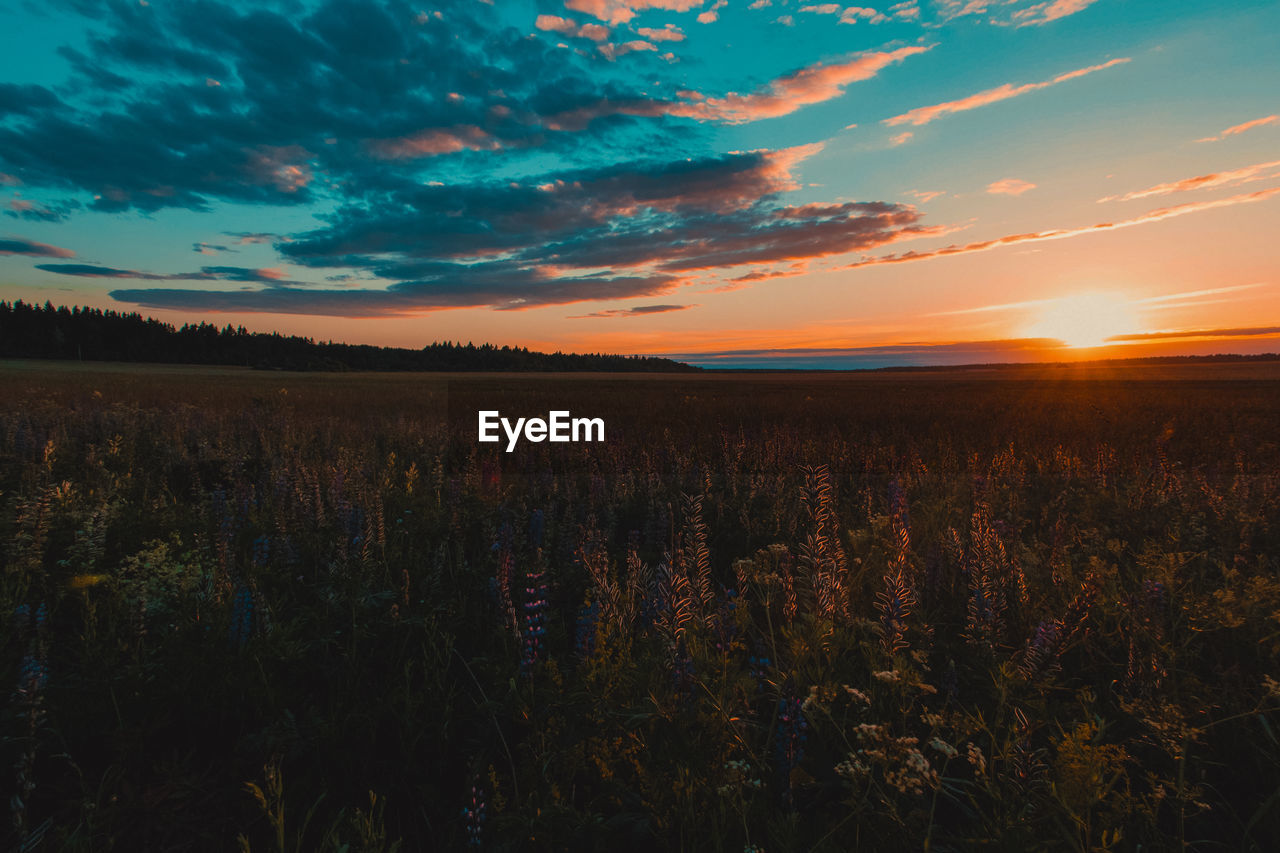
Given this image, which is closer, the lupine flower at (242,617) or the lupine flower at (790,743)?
the lupine flower at (790,743)

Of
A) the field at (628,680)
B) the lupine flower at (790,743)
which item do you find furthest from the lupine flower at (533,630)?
the lupine flower at (790,743)

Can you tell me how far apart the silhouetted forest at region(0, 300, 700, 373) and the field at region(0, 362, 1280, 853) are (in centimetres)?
8893

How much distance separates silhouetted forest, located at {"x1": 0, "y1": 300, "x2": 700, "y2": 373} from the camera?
91.6m

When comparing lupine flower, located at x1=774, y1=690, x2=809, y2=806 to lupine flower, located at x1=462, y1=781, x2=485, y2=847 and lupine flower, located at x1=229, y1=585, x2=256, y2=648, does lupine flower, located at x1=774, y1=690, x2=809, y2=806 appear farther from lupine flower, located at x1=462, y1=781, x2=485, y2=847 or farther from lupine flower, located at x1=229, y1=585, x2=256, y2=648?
lupine flower, located at x1=229, y1=585, x2=256, y2=648

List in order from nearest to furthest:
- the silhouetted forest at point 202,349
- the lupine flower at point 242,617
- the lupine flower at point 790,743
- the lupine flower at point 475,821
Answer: the lupine flower at point 475,821 → the lupine flower at point 790,743 → the lupine flower at point 242,617 → the silhouetted forest at point 202,349

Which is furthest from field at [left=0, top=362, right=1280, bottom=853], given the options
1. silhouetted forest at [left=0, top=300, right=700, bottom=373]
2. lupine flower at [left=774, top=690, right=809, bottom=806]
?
silhouetted forest at [left=0, top=300, right=700, bottom=373]

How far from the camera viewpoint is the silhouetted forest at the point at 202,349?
9156cm

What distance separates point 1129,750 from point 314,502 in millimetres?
5388

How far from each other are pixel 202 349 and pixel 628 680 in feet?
418

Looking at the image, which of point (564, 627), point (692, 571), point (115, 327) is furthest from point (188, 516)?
point (115, 327)

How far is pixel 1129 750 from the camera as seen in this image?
7.40ft

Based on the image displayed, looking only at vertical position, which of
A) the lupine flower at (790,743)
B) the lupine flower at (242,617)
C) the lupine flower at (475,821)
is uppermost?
the lupine flower at (242,617)

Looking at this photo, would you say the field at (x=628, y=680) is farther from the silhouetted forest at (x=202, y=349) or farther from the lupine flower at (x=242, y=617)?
the silhouetted forest at (x=202, y=349)

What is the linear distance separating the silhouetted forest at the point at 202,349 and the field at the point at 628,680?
3501 inches
